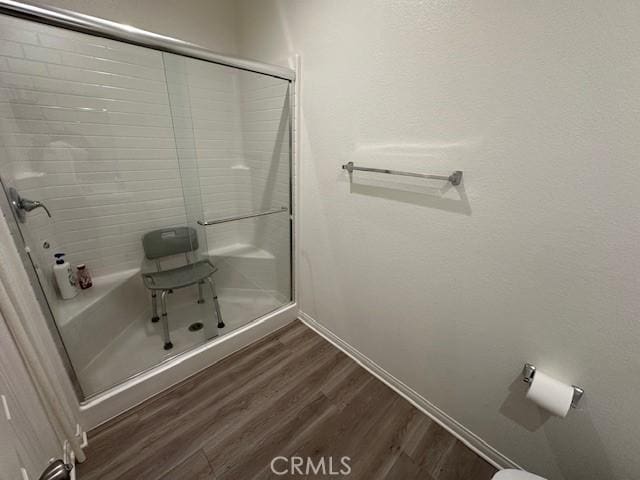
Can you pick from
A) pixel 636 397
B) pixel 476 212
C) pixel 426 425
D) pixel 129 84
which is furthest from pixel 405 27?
pixel 426 425

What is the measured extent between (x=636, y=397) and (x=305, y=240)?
1574 mm

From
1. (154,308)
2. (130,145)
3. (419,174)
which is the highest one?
(130,145)

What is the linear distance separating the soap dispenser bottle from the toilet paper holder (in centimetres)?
220

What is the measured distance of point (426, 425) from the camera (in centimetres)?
129

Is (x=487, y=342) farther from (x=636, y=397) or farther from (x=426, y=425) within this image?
(x=426, y=425)

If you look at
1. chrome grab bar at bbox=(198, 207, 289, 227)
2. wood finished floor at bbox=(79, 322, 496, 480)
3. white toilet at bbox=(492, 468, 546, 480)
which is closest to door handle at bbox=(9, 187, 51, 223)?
chrome grab bar at bbox=(198, 207, 289, 227)

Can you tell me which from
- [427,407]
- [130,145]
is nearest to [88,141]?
[130,145]

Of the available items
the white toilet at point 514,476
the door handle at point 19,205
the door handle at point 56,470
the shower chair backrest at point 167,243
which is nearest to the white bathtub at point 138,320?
the shower chair backrest at point 167,243

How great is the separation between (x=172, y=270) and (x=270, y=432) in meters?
1.24

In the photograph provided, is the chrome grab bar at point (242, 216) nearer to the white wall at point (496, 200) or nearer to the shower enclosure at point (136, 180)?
the shower enclosure at point (136, 180)

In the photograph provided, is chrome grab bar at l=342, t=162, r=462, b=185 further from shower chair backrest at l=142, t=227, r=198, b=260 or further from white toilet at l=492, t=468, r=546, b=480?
shower chair backrest at l=142, t=227, r=198, b=260

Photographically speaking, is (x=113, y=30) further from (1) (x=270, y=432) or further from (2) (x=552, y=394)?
(2) (x=552, y=394)

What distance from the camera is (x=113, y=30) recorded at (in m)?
1.00

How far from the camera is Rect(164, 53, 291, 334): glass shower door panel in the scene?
1690 mm
